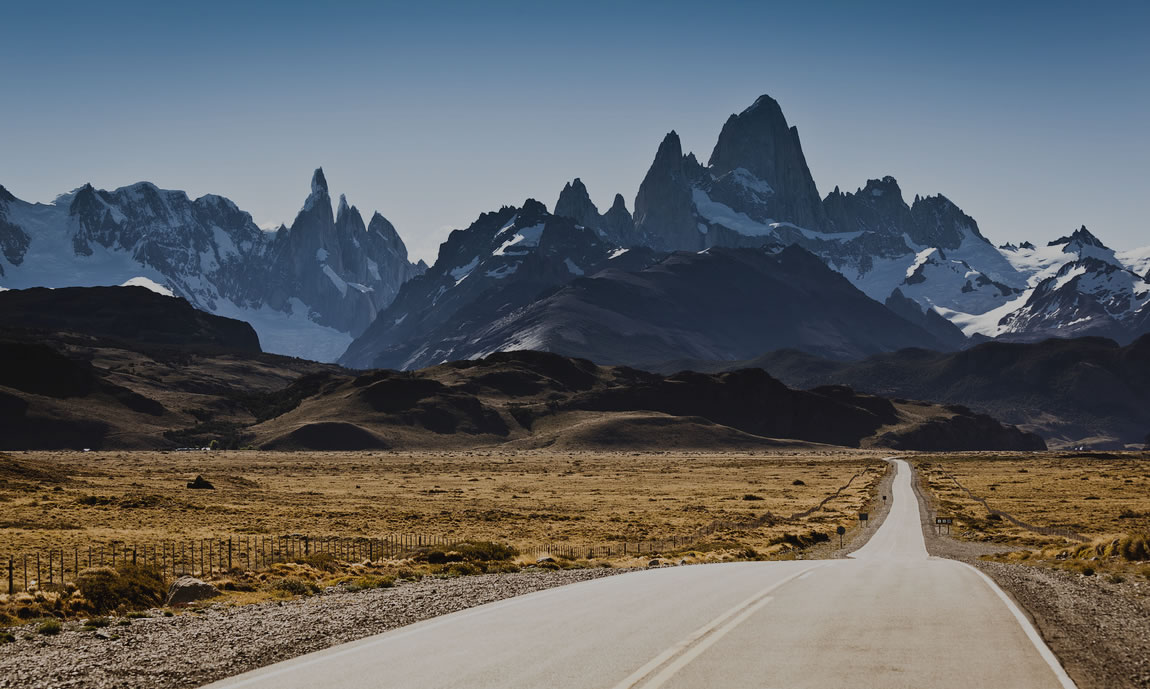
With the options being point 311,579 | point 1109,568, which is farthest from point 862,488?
point 311,579

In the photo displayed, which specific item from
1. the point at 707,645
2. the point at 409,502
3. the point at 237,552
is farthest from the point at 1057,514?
the point at 707,645

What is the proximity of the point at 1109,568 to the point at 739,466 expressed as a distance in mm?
155482

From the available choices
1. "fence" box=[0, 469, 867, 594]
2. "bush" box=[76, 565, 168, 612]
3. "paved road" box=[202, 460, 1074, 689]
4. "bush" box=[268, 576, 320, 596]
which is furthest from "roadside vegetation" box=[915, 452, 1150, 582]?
"bush" box=[76, 565, 168, 612]

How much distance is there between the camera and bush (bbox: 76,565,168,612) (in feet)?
83.9

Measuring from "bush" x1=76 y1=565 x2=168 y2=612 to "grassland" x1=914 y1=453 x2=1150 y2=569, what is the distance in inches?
1241

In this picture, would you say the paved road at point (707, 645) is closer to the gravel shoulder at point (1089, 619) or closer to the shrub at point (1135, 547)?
the gravel shoulder at point (1089, 619)

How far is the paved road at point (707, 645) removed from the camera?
14016 mm

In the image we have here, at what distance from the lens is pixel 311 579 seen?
33.9 m

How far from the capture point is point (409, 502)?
96.4 meters

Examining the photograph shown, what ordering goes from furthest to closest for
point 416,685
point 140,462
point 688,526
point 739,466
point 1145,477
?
point 739,466, point 140,462, point 1145,477, point 688,526, point 416,685

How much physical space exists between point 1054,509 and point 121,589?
83.4 metres

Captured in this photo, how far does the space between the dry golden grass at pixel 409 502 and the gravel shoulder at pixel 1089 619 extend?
90.1ft

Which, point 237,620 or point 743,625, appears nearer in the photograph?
point 743,625

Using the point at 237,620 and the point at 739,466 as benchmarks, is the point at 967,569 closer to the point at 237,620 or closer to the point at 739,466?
the point at 237,620
